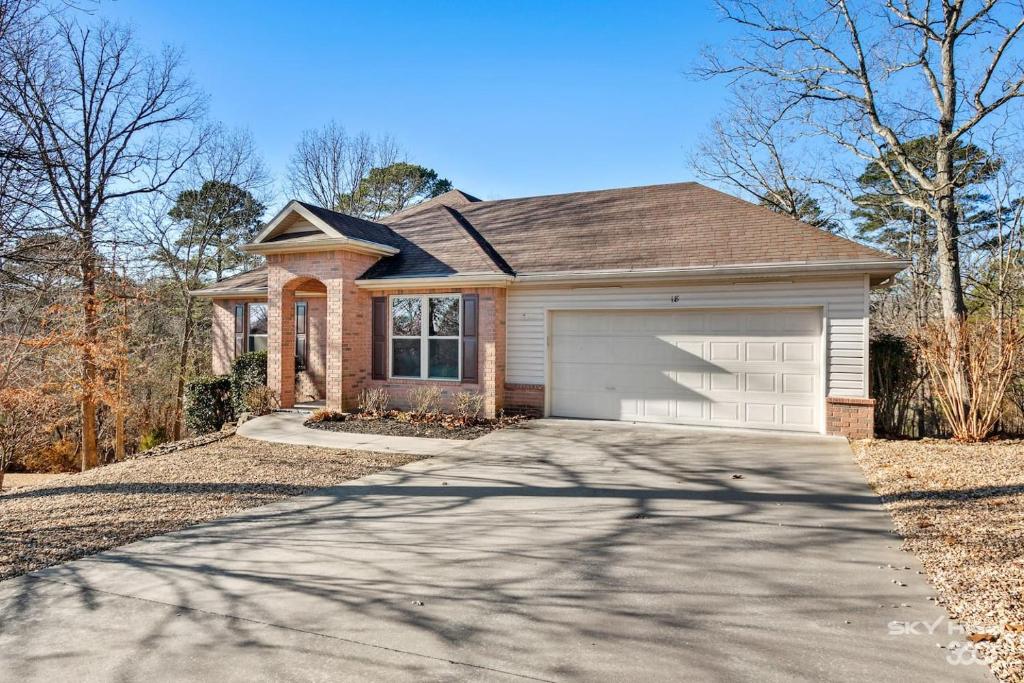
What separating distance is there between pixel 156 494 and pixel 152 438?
1505 centimetres

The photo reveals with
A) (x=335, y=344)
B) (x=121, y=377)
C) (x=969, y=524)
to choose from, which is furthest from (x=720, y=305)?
(x=121, y=377)

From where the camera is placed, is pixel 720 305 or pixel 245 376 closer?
pixel 720 305

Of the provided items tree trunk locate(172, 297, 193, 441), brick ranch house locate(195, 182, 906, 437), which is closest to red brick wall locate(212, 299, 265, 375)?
brick ranch house locate(195, 182, 906, 437)

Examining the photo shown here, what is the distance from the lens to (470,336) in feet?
40.1

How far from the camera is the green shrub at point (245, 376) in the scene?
1360 centimetres

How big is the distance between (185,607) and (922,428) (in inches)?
471

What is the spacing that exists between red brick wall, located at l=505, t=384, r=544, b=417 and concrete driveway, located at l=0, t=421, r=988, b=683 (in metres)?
5.42

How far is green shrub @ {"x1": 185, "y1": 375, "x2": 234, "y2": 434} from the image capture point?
44.7 ft

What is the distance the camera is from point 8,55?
7.68m

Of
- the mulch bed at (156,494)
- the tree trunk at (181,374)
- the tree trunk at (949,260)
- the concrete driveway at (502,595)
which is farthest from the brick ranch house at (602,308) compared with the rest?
the tree trunk at (181,374)

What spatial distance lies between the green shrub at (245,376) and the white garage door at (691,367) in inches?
272

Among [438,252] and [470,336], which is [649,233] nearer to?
[470,336]

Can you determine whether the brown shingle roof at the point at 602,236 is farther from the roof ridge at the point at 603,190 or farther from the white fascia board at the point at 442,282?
the white fascia board at the point at 442,282

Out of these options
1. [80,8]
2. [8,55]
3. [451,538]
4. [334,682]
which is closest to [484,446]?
[451,538]
